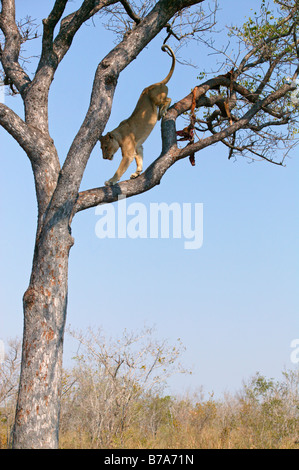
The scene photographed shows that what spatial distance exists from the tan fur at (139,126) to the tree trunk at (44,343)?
7.72ft

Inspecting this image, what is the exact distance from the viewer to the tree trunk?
5.02 m

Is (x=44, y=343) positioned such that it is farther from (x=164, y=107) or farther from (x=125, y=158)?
(x=164, y=107)

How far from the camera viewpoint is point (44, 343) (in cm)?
527

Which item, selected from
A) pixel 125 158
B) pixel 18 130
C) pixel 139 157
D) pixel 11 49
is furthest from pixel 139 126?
pixel 18 130

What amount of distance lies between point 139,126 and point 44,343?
3723 mm

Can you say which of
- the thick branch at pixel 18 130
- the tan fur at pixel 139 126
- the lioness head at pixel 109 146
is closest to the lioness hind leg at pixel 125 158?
the tan fur at pixel 139 126

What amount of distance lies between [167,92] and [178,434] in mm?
5817

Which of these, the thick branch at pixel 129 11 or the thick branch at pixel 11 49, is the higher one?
the thick branch at pixel 129 11

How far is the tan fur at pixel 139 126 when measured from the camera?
25.1 feet

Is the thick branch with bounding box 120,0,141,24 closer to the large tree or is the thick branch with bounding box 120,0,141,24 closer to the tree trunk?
the large tree

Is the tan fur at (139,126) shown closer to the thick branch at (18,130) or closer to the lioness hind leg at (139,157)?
the lioness hind leg at (139,157)

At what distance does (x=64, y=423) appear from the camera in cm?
1075
